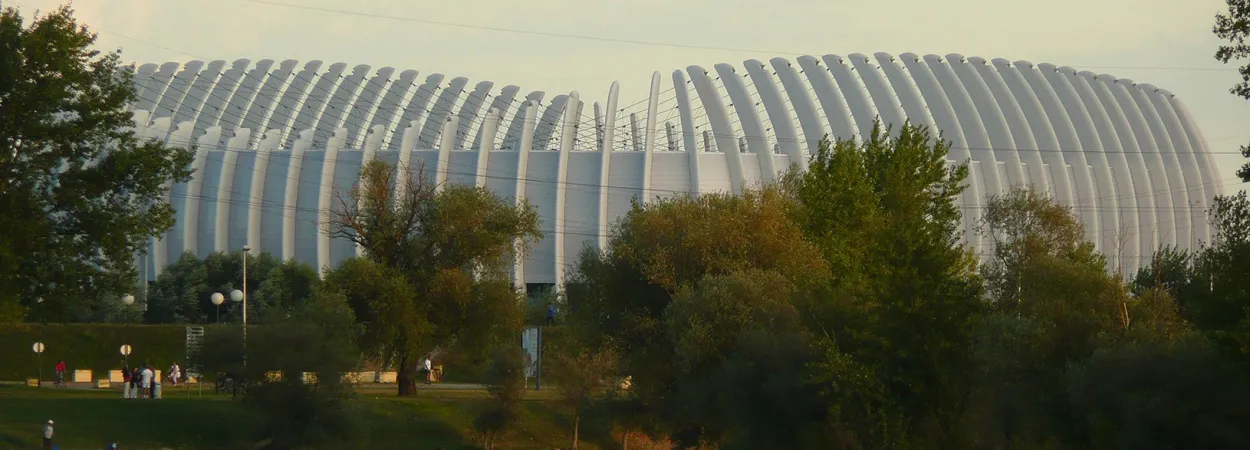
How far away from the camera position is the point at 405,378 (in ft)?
144

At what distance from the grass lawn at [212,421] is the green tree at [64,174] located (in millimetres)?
5012

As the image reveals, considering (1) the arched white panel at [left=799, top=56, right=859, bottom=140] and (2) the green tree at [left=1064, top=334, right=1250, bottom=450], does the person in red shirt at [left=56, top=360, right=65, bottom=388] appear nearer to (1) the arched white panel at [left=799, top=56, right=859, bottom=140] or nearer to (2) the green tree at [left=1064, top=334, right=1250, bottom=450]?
(2) the green tree at [left=1064, top=334, right=1250, bottom=450]

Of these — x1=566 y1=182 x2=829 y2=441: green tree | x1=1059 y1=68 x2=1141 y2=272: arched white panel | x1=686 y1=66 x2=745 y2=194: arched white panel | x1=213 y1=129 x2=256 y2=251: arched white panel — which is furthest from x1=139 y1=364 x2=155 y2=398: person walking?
x1=1059 y1=68 x2=1141 y2=272: arched white panel

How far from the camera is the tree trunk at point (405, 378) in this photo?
43.8 metres

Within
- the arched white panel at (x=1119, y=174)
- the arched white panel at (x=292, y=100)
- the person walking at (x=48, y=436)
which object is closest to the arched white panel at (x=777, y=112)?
the arched white panel at (x=1119, y=174)

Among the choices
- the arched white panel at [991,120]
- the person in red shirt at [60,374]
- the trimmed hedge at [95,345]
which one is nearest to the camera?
the person in red shirt at [60,374]

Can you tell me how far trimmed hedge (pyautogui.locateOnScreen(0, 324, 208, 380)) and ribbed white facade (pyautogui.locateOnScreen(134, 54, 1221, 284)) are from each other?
14.0 metres

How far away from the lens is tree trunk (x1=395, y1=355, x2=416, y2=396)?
43812 mm

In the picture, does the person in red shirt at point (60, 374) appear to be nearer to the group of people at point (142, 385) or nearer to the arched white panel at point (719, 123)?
the group of people at point (142, 385)

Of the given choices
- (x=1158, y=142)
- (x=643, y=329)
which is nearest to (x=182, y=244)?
(x=643, y=329)

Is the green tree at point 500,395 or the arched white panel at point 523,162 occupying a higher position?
the arched white panel at point 523,162

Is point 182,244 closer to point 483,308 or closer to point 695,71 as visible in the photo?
point 695,71

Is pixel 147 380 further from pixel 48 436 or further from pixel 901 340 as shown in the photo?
pixel 901 340

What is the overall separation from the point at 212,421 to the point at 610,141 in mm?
34229
